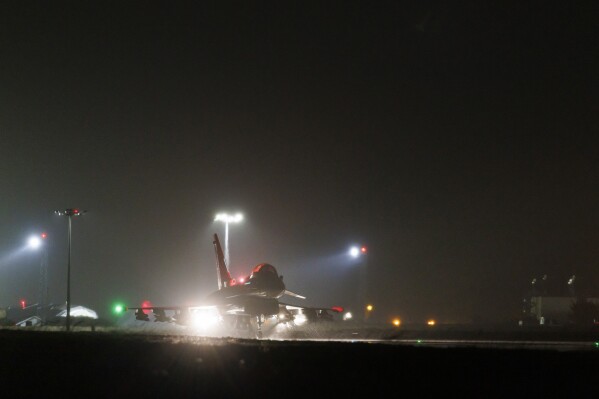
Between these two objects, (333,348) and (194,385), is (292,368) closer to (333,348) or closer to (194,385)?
(194,385)

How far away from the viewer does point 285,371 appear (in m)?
18.5

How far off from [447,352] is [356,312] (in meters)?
71.6

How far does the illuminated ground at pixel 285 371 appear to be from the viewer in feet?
55.5

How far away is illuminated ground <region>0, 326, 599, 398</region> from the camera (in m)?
16.9

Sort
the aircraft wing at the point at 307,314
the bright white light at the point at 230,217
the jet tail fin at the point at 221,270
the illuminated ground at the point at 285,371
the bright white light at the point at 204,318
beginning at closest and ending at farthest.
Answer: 1. the illuminated ground at the point at 285,371
2. the bright white light at the point at 204,318
3. the aircraft wing at the point at 307,314
4. the bright white light at the point at 230,217
5. the jet tail fin at the point at 221,270

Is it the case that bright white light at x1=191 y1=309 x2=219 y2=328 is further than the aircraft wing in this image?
No

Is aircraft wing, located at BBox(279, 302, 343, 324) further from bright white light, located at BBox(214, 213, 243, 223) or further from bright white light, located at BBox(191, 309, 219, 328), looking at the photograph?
bright white light, located at BBox(214, 213, 243, 223)

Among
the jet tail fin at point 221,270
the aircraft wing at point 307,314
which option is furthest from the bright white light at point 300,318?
the jet tail fin at point 221,270

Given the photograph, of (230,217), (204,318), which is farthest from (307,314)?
(230,217)

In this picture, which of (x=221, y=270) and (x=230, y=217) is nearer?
Result: (x=230, y=217)

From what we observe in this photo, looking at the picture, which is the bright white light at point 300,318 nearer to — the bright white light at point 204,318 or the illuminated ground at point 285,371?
the bright white light at point 204,318

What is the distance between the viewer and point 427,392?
1673cm

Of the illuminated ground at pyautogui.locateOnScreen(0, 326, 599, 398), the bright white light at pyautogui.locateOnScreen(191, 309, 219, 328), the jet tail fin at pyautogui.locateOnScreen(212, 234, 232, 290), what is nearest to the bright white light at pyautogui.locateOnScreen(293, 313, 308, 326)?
the bright white light at pyautogui.locateOnScreen(191, 309, 219, 328)

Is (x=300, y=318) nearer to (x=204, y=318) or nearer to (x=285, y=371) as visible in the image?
(x=204, y=318)
